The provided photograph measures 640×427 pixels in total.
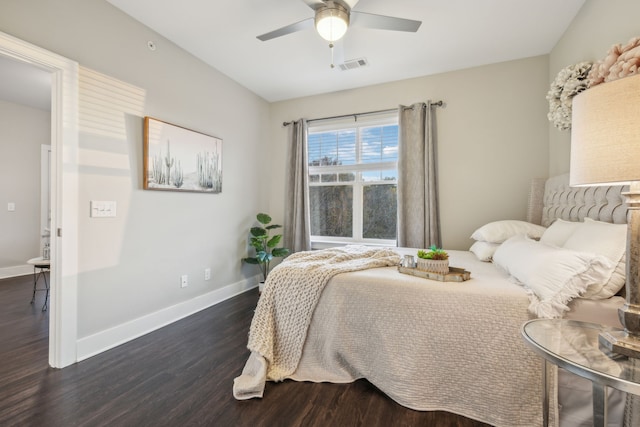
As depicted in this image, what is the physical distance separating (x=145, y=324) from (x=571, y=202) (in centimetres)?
362

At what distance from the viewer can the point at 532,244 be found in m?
1.74

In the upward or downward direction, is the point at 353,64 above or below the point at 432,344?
above

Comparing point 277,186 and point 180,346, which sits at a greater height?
point 277,186

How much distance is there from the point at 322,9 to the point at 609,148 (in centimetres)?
180

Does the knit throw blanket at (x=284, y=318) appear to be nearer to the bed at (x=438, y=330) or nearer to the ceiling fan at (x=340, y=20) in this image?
the bed at (x=438, y=330)

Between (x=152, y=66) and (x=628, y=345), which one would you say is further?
(x=152, y=66)

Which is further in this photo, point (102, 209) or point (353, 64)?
point (353, 64)

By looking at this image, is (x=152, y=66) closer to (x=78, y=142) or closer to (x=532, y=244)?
(x=78, y=142)

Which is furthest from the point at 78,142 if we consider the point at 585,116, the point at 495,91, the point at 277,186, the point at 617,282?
the point at 495,91

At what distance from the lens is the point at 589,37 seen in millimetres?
2113

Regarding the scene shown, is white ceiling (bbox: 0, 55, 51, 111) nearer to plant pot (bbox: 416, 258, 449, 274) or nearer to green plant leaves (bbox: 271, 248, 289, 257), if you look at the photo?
green plant leaves (bbox: 271, 248, 289, 257)

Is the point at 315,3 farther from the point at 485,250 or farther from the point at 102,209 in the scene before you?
the point at 485,250

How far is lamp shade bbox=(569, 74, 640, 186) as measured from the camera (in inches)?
32.0

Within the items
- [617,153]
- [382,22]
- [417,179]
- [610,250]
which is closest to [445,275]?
[610,250]
